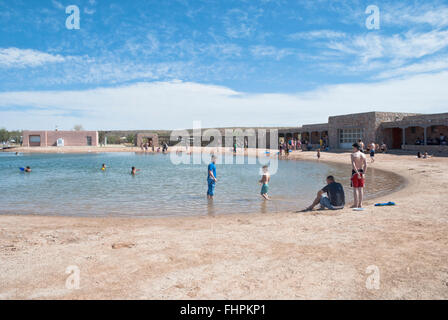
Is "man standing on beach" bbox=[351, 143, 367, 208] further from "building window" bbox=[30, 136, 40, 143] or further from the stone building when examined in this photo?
"building window" bbox=[30, 136, 40, 143]

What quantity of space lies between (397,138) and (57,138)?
60694mm

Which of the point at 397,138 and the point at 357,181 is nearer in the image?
the point at 357,181

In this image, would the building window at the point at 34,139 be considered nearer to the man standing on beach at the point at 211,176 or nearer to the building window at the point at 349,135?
the building window at the point at 349,135

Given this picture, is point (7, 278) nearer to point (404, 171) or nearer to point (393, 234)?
point (393, 234)

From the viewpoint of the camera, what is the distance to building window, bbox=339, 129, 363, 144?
107 feet

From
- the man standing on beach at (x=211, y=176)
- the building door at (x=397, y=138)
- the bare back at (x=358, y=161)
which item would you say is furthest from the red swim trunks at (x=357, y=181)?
the building door at (x=397, y=138)

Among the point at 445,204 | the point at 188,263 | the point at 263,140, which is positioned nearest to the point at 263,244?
the point at 188,263

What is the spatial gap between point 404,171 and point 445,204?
1076 cm

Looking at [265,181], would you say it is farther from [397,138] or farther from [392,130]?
[397,138]

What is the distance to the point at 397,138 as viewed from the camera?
31922 mm

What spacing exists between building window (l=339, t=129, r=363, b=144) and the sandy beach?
26.8m

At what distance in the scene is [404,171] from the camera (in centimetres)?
1778

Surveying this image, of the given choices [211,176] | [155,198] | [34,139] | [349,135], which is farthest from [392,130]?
[34,139]

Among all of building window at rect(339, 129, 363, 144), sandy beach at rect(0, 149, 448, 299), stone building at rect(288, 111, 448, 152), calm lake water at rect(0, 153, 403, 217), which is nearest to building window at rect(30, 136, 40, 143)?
calm lake water at rect(0, 153, 403, 217)
